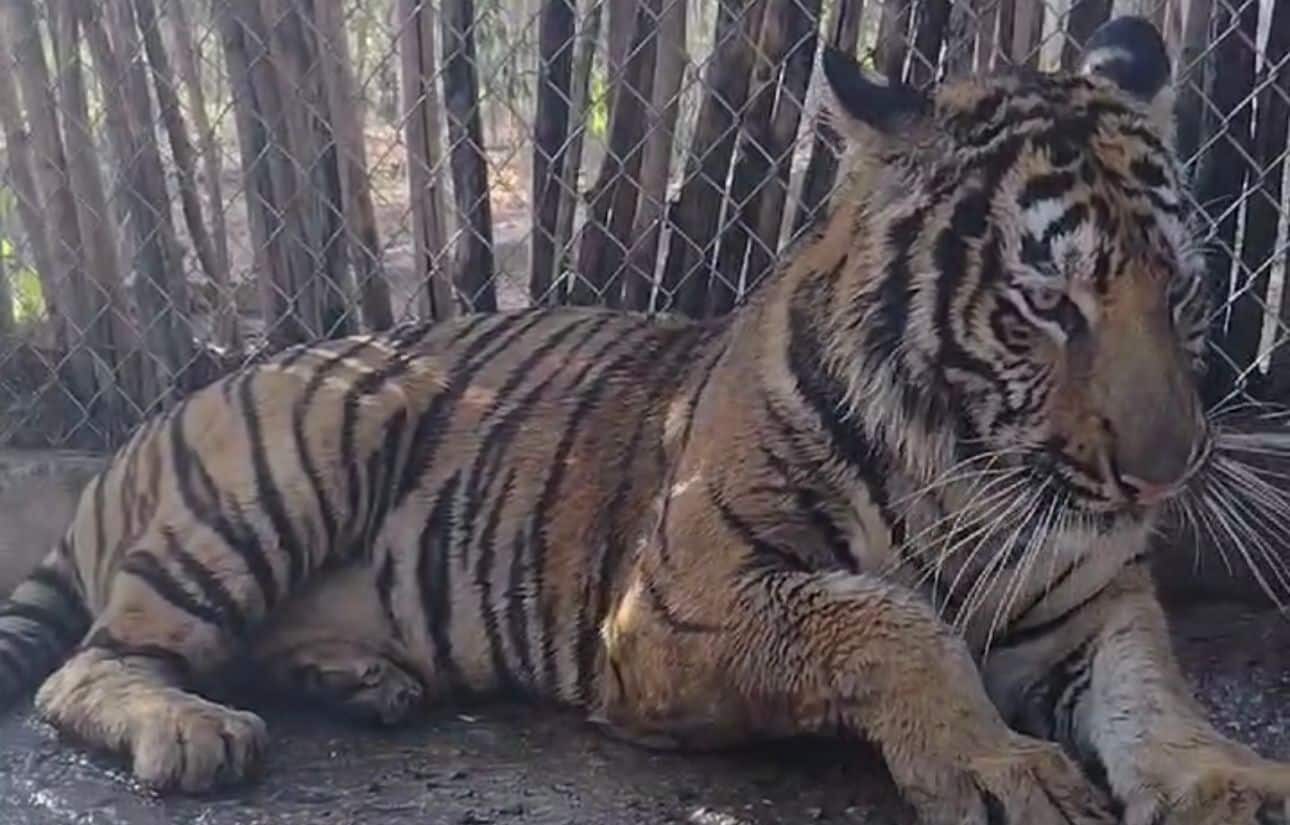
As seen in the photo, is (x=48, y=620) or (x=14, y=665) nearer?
(x=14, y=665)

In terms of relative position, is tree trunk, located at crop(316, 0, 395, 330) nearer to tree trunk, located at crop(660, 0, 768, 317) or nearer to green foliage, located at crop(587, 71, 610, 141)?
green foliage, located at crop(587, 71, 610, 141)

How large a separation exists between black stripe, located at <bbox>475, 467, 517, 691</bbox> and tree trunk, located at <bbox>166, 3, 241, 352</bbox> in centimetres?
116

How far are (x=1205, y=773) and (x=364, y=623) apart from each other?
139 centimetres

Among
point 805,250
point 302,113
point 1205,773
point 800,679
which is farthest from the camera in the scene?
point 302,113

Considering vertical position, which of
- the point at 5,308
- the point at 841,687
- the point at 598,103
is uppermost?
the point at 598,103

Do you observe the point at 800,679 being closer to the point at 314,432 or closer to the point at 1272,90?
the point at 314,432

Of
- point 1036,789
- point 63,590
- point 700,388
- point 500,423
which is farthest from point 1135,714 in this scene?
point 63,590

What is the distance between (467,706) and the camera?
338 cm

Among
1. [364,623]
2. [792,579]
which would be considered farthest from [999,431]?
[364,623]

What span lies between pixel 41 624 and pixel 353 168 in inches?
40.9

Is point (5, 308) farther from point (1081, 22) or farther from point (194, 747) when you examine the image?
point (1081, 22)

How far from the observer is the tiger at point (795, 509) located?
102 inches

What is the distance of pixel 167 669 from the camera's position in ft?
10.7

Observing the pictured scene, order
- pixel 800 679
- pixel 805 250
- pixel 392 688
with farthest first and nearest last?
pixel 392 688 < pixel 805 250 < pixel 800 679
